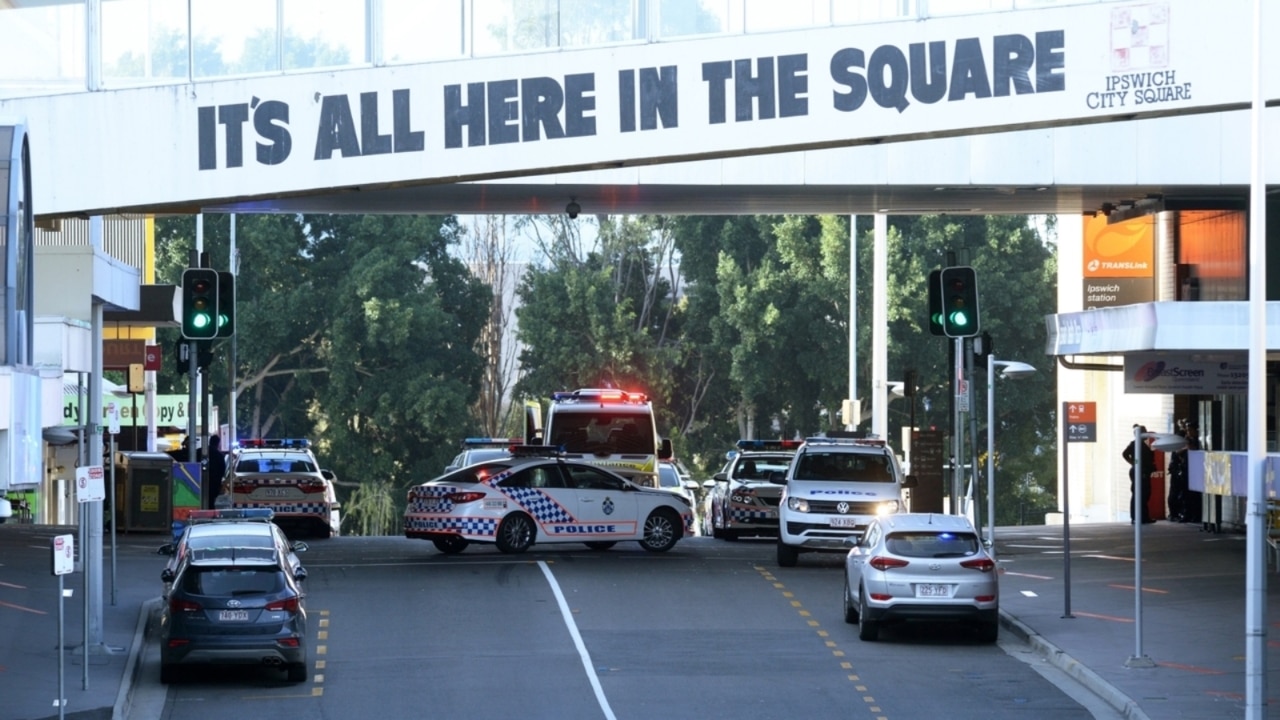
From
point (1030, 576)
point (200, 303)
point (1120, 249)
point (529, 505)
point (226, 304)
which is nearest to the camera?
point (200, 303)

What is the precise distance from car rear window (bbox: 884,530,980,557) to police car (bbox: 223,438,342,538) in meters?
14.4

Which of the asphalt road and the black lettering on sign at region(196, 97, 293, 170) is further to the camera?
the black lettering on sign at region(196, 97, 293, 170)

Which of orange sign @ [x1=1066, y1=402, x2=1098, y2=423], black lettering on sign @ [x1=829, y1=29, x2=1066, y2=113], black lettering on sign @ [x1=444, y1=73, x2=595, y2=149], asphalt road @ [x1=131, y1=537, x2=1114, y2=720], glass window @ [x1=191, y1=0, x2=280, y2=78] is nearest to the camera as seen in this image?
asphalt road @ [x1=131, y1=537, x2=1114, y2=720]

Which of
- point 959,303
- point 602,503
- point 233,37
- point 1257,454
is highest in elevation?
point 233,37

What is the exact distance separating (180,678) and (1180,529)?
78.9 ft

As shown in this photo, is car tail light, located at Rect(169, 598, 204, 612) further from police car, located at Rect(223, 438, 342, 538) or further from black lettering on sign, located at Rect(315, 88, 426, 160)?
police car, located at Rect(223, 438, 342, 538)

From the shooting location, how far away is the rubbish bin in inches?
1407

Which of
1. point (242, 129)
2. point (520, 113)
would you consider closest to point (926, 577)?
point (520, 113)

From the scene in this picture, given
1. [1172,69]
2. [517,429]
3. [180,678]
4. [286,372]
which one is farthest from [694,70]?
[517,429]

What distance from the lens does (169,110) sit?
72.3 feet

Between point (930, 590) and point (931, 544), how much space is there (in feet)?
1.83

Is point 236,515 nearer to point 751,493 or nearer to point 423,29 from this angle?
point 423,29

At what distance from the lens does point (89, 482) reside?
2091 centimetres

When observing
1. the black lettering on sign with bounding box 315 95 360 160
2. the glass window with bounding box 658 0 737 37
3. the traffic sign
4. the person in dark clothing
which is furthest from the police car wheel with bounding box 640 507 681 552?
the black lettering on sign with bounding box 315 95 360 160
